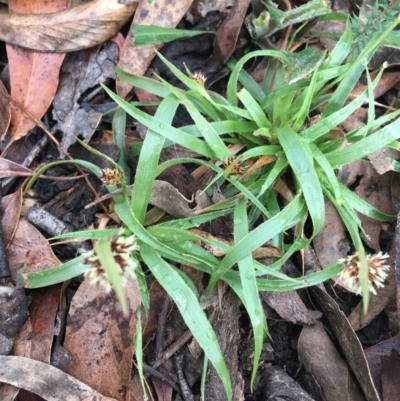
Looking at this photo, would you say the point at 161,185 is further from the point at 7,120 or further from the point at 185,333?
the point at 7,120

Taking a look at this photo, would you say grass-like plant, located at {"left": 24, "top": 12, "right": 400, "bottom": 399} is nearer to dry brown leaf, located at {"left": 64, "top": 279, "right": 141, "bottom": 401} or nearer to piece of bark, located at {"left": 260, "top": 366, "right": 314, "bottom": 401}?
dry brown leaf, located at {"left": 64, "top": 279, "right": 141, "bottom": 401}

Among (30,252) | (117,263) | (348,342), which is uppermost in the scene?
(117,263)

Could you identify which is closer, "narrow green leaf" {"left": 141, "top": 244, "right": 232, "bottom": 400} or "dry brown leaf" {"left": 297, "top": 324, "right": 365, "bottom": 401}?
"narrow green leaf" {"left": 141, "top": 244, "right": 232, "bottom": 400}

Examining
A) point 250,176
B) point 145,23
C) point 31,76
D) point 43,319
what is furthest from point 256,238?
point 31,76

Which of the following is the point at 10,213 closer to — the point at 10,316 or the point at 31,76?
the point at 10,316

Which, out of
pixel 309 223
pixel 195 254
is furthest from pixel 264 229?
pixel 309 223

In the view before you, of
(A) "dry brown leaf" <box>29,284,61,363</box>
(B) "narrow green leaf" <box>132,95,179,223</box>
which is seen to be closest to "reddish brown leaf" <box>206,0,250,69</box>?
(B) "narrow green leaf" <box>132,95,179,223</box>
